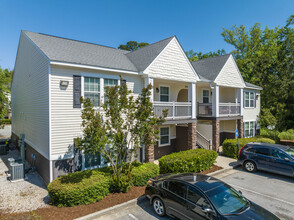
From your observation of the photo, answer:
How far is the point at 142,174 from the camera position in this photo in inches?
335

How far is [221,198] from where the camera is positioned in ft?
17.2

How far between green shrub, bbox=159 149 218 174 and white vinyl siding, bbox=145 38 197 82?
5.12 m

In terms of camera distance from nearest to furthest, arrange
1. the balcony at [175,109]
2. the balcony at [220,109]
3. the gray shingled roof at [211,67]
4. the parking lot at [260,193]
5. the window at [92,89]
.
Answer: the parking lot at [260,193] < the window at [92,89] < the balcony at [175,109] < the gray shingled roof at [211,67] < the balcony at [220,109]

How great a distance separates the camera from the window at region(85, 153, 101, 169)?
9461 mm

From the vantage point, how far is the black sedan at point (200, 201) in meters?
4.89

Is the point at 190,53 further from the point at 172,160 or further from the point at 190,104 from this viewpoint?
the point at 172,160

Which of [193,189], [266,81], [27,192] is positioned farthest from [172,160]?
[266,81]

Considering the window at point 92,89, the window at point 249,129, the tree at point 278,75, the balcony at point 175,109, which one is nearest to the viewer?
the window at point 92,89

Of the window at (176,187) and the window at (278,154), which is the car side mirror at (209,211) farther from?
the window at (278,154)

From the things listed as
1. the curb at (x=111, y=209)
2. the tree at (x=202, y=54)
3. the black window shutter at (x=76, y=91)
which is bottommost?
the curb at (x=111, y=209)

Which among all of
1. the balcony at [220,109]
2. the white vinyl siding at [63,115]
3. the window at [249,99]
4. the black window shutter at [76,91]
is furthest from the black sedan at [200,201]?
the window at [249,99]

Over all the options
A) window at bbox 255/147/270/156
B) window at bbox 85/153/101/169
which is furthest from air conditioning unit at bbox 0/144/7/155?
Answer: window at bbox 255/147/270/156

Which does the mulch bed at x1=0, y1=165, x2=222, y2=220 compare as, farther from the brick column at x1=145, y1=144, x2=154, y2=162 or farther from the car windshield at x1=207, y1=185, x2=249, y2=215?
the brick column at x1=145, y1=144, x2=154, y2=162

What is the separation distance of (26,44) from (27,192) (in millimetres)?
8899
